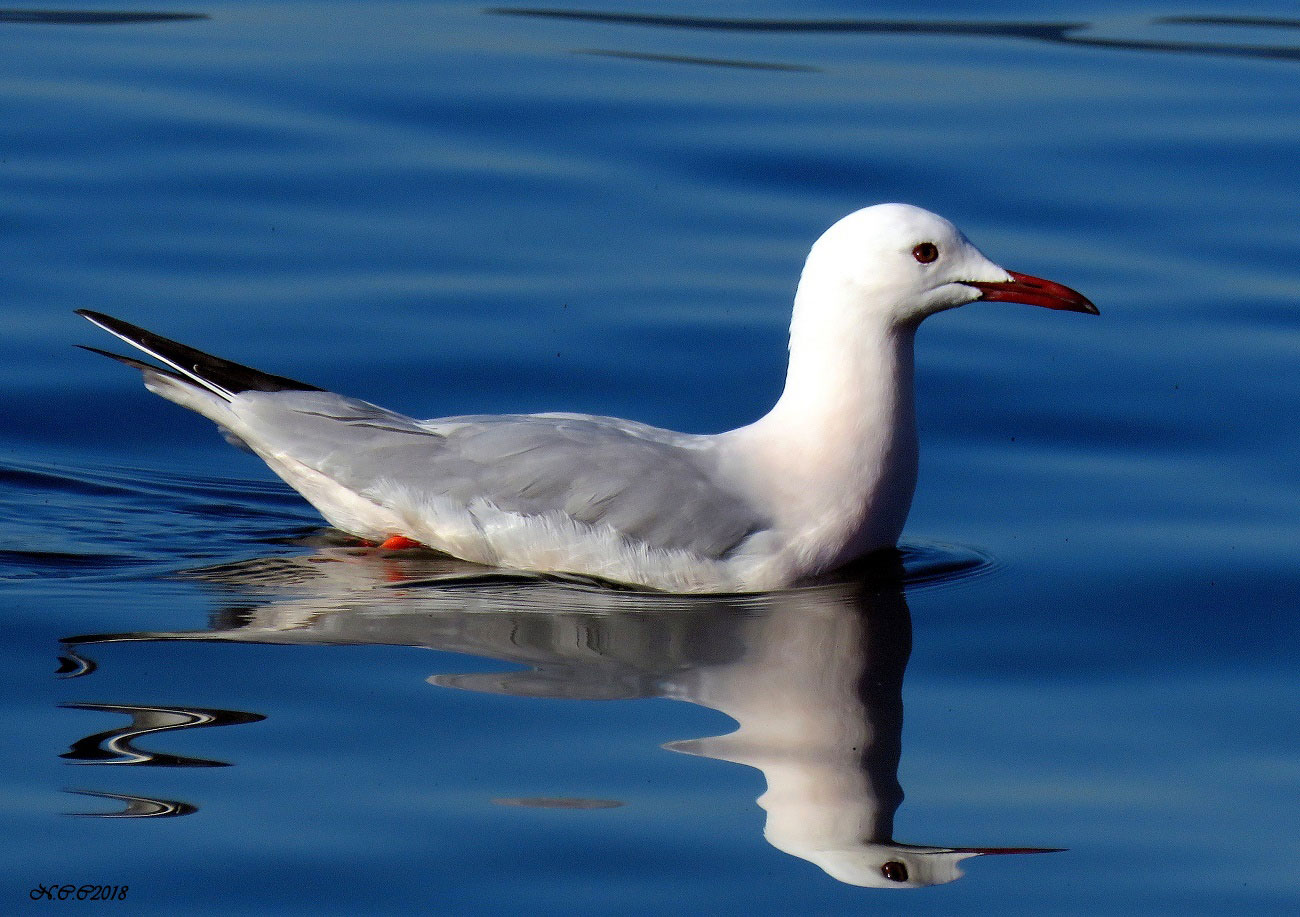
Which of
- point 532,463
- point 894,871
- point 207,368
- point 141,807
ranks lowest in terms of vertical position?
point 894,871

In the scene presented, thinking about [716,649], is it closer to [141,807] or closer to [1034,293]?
[1034,293]

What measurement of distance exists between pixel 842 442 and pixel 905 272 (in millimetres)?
614

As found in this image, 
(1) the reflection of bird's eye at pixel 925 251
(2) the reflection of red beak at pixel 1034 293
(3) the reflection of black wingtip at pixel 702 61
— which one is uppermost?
(3) the reflection of black wingtip at pixel 702 61

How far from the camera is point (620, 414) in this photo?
28.3ft

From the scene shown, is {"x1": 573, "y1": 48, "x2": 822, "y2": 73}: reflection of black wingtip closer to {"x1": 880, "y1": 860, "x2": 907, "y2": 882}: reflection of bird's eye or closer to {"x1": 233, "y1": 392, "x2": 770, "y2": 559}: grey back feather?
{"x1": 233, "y1": 392, "x2": 770, "y2": 559}: grey back feather

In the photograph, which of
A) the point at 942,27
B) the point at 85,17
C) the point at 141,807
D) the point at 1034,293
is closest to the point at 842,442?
the point at 1034,293

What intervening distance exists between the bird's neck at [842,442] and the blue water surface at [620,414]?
0.26 m

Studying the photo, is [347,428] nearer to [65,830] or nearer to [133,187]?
[65,830]

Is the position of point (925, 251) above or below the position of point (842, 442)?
above

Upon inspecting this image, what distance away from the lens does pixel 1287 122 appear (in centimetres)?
1236

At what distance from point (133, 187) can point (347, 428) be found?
13.7 ft

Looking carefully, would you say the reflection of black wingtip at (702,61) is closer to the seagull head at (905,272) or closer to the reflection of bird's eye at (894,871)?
the seagull head at (905,272)

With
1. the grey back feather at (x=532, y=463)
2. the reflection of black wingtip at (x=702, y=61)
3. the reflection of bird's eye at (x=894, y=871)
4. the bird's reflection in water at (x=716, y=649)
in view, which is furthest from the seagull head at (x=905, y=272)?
the reflection of black wingtip at (x=702, y=61)

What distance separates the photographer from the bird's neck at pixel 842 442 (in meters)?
7.08
